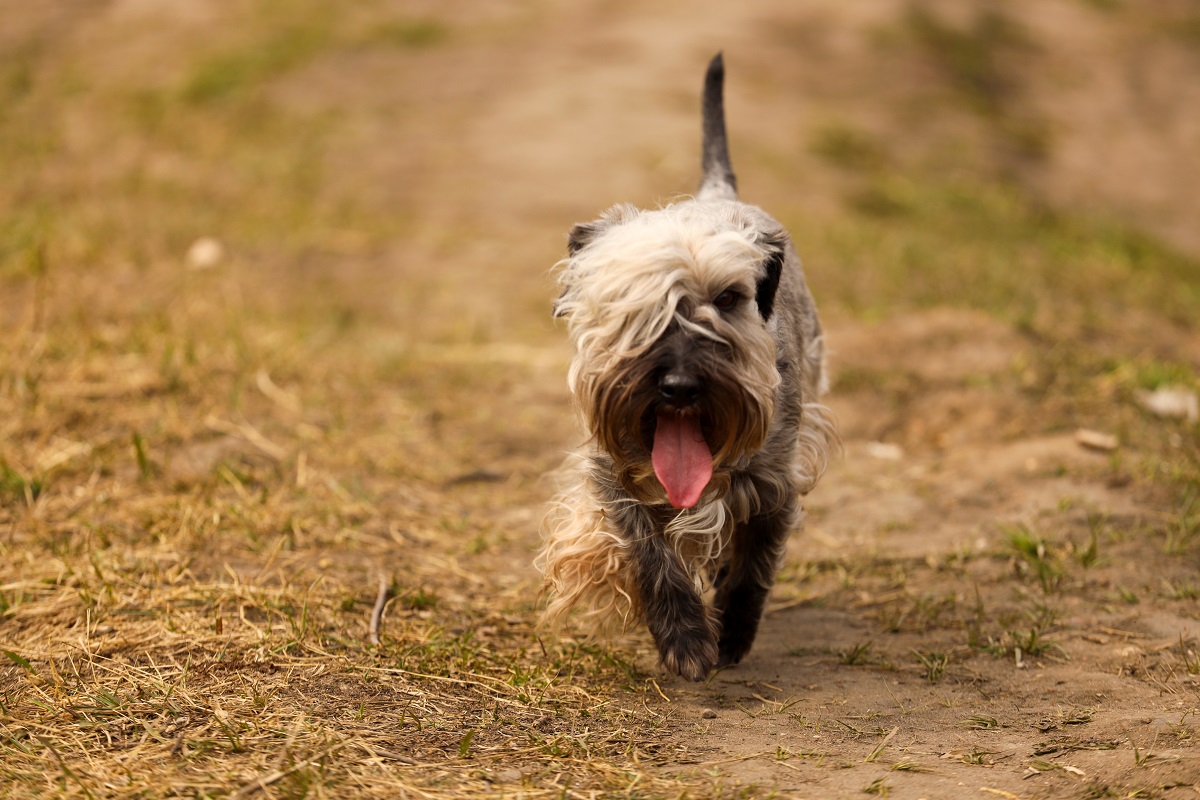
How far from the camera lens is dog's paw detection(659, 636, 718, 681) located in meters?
3.48

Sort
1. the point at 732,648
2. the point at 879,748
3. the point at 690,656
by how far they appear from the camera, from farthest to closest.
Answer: the point at 732,648, the point at 690,656, the point at 879,748

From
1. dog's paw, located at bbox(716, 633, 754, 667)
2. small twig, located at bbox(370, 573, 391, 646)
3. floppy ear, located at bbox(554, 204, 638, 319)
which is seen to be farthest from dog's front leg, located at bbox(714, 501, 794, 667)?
small twig, located at bbox(370, 573, 391, 646)

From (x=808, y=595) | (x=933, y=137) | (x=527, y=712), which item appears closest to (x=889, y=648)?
(x=808, y=595)

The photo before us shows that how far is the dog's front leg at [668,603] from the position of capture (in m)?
3.51

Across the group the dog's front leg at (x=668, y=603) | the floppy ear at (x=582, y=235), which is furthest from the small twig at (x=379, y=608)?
the floppy ear at (x=582, y=235)

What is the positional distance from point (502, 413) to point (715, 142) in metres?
2.10

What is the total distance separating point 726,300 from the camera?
3.38 metres

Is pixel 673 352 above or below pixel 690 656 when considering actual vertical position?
above

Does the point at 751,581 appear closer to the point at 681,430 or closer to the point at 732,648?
the point at 732,648

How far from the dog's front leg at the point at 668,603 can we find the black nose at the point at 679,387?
0.56 metres

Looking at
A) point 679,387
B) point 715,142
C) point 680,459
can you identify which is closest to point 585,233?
point 679,387

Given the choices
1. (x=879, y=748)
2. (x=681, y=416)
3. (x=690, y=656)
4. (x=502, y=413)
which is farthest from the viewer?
(x=502, y=413)

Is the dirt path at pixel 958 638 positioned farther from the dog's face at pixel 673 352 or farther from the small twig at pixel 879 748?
the dog's face at pixel 673 352

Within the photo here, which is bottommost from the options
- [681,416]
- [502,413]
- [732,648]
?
[502,413]
